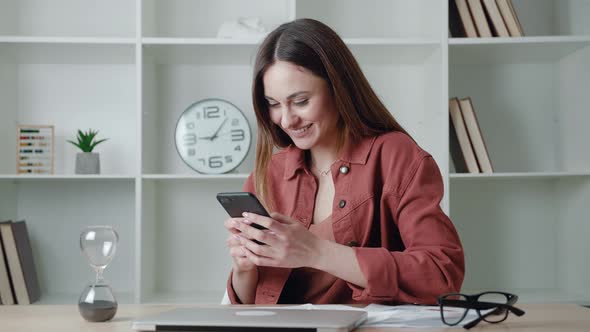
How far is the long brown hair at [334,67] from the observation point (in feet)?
5.40

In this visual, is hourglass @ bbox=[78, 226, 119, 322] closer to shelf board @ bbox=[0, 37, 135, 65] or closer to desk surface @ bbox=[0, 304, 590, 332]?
desk surface @ bbox=[0, 304, 590, 332]

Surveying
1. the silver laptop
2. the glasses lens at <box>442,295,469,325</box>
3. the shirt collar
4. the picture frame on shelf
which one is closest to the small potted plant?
the picture frame on shelf

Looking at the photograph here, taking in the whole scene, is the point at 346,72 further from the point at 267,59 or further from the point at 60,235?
the point at 60,235

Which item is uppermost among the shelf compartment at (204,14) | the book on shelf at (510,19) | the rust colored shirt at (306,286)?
the shelf compartment at (204,14)

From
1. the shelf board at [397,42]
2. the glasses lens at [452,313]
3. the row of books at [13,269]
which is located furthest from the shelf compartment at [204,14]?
the glasses lens at [452,313]

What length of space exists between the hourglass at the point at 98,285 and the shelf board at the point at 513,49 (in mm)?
1677

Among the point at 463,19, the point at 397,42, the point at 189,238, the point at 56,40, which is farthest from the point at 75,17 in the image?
the point at 463,19

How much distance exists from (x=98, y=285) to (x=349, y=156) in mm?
700

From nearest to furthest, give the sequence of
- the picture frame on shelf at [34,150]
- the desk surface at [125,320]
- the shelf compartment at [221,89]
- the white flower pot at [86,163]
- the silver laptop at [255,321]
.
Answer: the silver laptop at [255,321]
the desk surface at [125,320]
the white flower pot at [86,163]
the picture frame on shelf at [34,150]
the shelf compartment at [221,89]

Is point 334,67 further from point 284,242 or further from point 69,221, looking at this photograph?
point 69,221

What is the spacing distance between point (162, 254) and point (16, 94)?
0.87 m

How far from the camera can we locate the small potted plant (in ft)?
8.73

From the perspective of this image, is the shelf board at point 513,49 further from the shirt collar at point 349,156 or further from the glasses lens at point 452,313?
the glasses lens at point 452,313

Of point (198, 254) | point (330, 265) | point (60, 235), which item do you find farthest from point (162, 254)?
point (330, 265)
